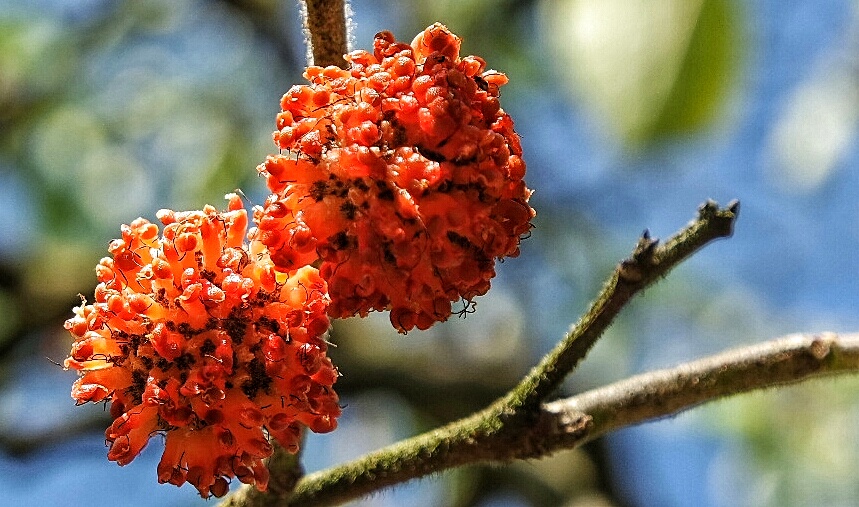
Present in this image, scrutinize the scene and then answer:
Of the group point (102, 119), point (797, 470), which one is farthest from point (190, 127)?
point (797, 470)

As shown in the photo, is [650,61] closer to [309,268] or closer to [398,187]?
[398,187]

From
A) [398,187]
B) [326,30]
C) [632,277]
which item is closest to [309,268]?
[398,187]

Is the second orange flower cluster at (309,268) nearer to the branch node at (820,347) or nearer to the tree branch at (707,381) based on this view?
the tree branch at (707,381)

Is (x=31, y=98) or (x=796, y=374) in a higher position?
(x=31, y=98)

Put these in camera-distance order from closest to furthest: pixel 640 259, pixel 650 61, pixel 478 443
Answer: pixel 650 61, pixel 640 259, pixel 478 443

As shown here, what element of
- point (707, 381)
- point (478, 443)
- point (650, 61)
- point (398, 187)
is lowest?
point (478, 443)

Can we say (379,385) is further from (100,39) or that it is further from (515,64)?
(100,39)
